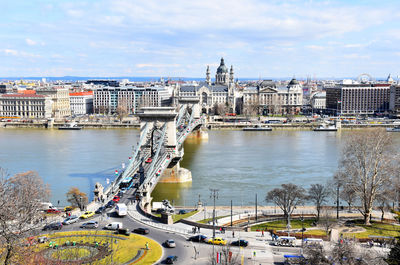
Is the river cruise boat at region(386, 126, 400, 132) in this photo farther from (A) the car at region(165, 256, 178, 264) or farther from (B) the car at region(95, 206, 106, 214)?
(A) the car at region(165, 256, 178, 264)

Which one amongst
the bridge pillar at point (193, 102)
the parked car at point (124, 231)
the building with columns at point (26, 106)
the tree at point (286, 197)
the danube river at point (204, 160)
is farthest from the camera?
the building with columns at point (26, 106)

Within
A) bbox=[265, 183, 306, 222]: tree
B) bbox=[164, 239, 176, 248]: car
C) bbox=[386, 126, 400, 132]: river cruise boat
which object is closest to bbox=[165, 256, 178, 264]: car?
bbox=[164, 239, 176, 248]: car

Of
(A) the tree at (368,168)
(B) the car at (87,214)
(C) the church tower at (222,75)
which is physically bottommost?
(B) the car at (87,214)

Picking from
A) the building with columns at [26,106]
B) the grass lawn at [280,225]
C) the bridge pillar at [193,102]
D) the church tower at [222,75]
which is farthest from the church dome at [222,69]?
the grass lawn at [280,225]

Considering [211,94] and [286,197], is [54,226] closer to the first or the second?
[286,197]

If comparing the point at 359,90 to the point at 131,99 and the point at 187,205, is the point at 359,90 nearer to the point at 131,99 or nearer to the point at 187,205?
the point at 131,99

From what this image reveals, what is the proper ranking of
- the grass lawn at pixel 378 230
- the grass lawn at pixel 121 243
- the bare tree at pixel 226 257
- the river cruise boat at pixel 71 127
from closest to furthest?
the bare tree at pixel 226 257
the grass lawn at pixel 121 243
the grass lawn at pixel 378 230
the river cruise boat at pixel 71 127

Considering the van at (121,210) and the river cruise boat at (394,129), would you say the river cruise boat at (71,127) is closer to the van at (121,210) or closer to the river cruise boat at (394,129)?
the river cruise boat at (394,129)

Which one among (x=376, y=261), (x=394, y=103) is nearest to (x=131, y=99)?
(x=394, y=103)

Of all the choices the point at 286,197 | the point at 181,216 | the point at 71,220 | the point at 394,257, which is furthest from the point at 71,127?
the point at 394,257
